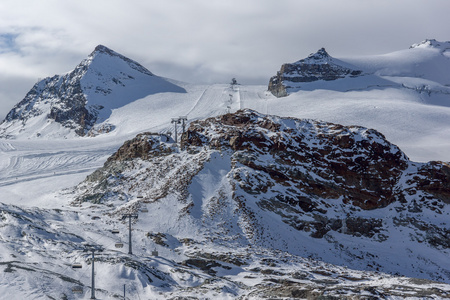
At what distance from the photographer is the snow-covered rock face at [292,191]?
2579 inches

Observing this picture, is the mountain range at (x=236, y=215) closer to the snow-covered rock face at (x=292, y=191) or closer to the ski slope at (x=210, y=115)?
the snow-covered rock face at (x=292, y=191)

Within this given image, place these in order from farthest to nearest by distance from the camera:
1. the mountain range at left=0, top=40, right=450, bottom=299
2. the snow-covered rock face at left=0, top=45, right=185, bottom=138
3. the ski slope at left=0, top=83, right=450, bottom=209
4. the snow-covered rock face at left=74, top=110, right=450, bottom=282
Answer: the snow-covered rock face at left=0, top=45, right=185, bottom=138
the ski slope at left=0, top=83, right=450, bottom=209
the snow-covered rock face at left=74, top=110, right=450, bottom=282
the mountain range at left=0, top=40, right=450, bottom=299

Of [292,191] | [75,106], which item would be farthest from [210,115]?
[292,191]

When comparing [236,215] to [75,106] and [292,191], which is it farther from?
[75,106]

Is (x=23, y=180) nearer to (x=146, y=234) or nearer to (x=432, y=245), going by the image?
(x=146, y=234)

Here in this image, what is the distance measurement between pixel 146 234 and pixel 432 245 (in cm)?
3948

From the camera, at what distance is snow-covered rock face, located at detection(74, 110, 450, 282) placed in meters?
65.5

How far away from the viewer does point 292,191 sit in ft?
244

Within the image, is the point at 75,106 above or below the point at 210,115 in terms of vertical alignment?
above

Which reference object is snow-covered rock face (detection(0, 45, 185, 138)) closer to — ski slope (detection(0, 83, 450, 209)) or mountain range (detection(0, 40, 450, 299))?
ski slope (detection(0, 83, 450, 209))

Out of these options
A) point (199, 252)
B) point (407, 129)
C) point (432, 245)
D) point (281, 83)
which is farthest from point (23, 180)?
point (281, 83)

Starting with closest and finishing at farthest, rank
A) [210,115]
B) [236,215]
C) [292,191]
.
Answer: [236,215], [292,191], [210,115]

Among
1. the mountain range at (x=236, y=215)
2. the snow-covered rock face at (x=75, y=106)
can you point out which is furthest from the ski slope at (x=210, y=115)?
the snow-covered rock face at (x=75, y=106)

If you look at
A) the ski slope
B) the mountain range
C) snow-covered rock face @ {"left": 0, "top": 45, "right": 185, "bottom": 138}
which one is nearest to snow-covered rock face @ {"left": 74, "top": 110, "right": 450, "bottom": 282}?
the mountain range
